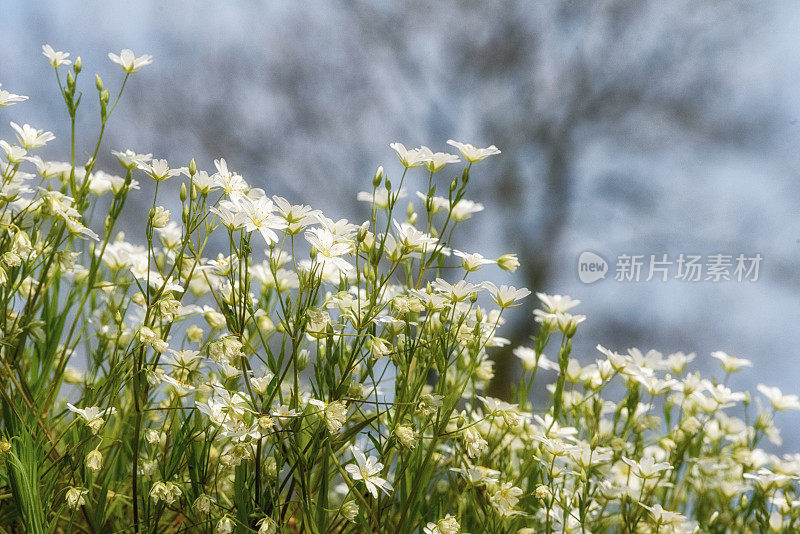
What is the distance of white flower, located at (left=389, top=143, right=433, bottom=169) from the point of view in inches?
28.1

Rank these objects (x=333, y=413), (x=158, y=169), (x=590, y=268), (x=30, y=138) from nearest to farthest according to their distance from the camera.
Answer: (x=333, y=413) < (x=158, y=169) < (x=30, y=138) < (x=590, y=268)

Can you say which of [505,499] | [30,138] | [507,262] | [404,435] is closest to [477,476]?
[505,499]

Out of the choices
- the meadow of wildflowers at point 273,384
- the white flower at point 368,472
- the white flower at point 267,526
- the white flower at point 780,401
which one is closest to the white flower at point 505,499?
the meadow of wildflowers at point 273,384

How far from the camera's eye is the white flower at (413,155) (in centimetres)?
71

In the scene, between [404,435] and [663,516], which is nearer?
[404,435]

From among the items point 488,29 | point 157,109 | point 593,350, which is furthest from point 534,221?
point 157,109

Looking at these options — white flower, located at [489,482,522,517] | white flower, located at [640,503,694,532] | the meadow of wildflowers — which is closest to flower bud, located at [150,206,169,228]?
the meadow of wildflowers

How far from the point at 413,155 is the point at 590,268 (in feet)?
5.41

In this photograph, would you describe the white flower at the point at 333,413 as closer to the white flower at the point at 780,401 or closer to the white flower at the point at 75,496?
the white flower at the point at 75,496

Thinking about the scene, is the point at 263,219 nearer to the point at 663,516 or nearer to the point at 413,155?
the point at 413,155

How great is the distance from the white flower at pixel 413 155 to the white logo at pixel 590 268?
5.26ft

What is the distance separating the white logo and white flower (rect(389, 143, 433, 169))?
1.60 m

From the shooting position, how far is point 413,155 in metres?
0.72

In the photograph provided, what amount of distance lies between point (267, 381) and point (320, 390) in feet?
0.19
